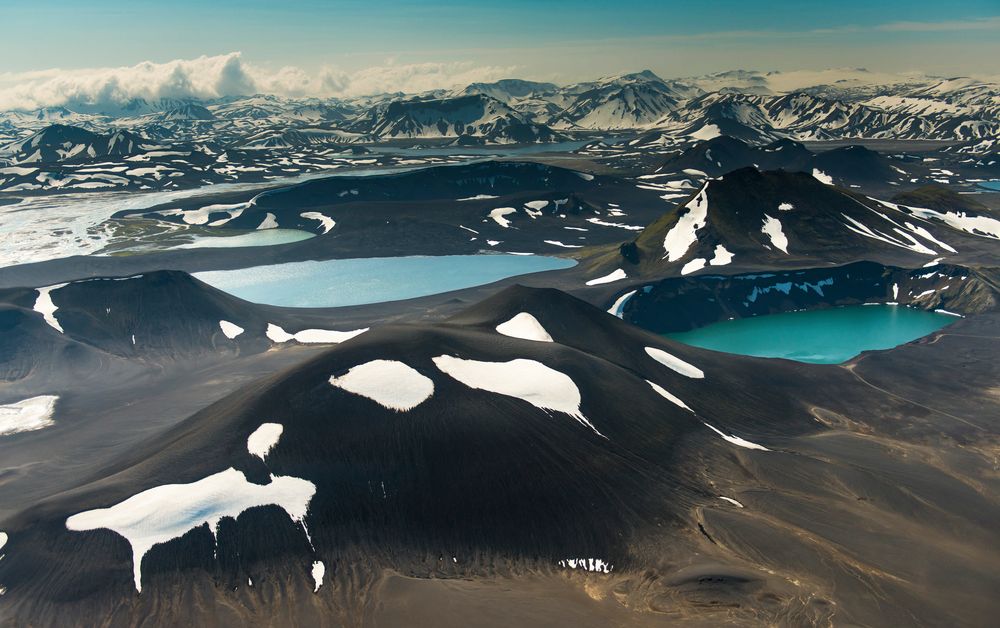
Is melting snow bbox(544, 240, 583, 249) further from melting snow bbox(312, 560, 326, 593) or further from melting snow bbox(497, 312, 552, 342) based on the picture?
melting snow bbox(312, 560, 326, 593)

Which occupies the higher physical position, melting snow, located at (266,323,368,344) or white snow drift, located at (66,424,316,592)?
white snow drift, located at (66,424,316,592)

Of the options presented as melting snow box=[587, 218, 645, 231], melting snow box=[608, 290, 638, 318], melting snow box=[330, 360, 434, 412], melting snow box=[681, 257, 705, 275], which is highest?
melting snow box=[330, 360, 434, 412]

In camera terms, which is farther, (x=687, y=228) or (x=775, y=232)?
(x=687, y=228)

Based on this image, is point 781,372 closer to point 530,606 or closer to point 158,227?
point 530,606

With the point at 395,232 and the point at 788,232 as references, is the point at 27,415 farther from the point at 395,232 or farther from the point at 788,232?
the point at 788,232

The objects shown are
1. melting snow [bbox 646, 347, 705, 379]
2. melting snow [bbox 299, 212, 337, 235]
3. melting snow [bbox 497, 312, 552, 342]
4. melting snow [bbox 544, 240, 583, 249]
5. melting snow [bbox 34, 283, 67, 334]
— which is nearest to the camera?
melting snow [bbox 646, 347, 705, 379]

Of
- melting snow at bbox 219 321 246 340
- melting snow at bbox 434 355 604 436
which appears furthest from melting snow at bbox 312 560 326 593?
melting snow at bbox 219 321 246 340

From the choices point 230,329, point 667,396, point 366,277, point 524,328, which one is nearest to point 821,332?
point 667,396
